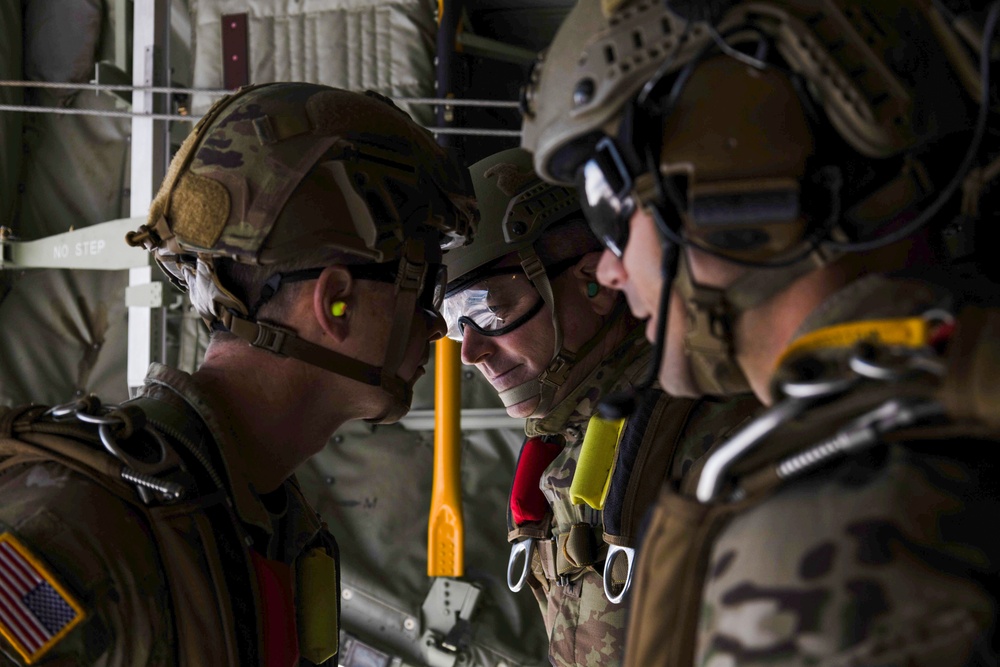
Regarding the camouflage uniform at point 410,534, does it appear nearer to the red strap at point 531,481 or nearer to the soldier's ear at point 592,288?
the red strap at point 531,481

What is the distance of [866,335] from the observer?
961 mm

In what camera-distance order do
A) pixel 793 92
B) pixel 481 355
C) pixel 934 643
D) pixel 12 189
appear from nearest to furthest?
1. pixel 934 643
2. pixel 793 92
3. pixel 481 355
4. pixel 12 189

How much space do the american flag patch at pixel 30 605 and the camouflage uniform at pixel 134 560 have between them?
0.01 metres

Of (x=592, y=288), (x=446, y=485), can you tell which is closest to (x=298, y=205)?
(x=592, y=288)

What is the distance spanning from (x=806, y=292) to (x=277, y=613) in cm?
113

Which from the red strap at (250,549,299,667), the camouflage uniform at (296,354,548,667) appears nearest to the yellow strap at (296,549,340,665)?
the red strap at (250,549,299,667)

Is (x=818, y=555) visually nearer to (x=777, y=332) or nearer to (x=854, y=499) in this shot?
(x=854, y=499)

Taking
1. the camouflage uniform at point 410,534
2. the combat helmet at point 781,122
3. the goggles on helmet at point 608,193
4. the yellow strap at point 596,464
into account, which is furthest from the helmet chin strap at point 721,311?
the camouflage uniform at point 410,534

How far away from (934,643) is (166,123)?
363cm

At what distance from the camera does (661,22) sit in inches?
46.3

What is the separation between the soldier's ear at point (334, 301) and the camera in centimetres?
191

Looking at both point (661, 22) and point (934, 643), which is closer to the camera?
point (934, 643)

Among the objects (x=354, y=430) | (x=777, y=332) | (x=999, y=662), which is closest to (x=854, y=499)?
(x=999, y=662)

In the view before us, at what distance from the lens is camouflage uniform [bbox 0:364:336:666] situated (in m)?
1.42
